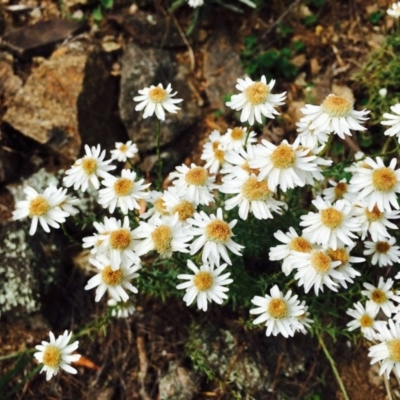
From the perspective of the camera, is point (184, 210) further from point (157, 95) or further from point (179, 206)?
point (157, 95)

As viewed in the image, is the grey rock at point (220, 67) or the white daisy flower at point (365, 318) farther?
the grey rock at point (220, 67)

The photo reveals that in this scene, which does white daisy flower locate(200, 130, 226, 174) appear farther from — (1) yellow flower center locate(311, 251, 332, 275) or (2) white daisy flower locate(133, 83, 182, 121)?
(1) yellow flower center locate(311, 251, 332, 275)

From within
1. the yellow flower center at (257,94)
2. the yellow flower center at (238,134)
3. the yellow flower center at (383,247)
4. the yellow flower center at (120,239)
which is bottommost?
the yellow flower center at (383,247)

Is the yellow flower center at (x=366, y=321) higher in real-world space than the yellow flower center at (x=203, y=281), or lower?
lower

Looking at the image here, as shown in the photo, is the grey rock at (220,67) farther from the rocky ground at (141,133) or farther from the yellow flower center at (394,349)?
the yellow flower center at (394,349)

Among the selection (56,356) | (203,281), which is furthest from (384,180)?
(56,356)

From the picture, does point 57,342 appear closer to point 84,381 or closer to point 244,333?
point 84,381

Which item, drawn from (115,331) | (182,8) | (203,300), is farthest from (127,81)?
(203,300)

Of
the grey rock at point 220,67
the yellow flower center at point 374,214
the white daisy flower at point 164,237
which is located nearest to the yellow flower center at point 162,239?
the white daisy flower at point 164,237
